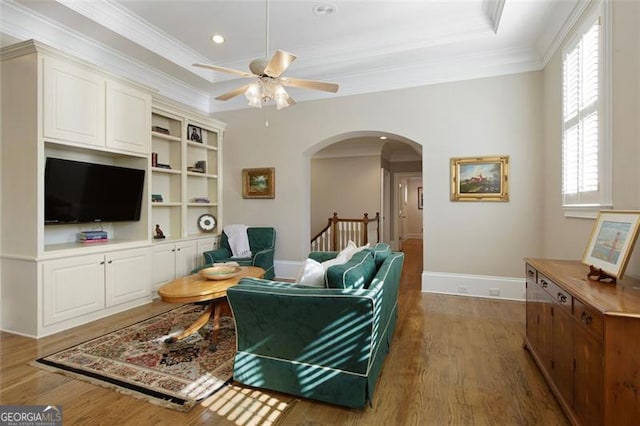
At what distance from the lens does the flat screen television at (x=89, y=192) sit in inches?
132

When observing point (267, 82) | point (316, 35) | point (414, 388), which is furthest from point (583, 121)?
point (316, 35)

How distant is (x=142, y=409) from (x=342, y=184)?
7382 millimetres

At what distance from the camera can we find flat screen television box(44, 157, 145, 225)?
11.0 ft

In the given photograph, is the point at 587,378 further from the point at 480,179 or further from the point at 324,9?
the point at 324,9

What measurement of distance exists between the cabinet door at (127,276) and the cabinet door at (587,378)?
4.33m

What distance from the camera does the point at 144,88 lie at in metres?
4.12

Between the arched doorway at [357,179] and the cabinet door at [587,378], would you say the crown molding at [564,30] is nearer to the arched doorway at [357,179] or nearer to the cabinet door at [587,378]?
the cabinet door at [587,378]

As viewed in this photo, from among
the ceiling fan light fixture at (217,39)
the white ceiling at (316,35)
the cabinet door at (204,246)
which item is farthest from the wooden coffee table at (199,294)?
the ceiling fan light fixture at (217,39)

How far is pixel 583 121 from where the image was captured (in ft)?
9.53

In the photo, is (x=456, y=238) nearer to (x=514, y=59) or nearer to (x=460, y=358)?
(x=460, y=358)

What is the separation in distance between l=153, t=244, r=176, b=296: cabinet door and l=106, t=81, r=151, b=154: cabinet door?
1.38 metres

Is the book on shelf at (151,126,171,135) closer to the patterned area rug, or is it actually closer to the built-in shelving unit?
the built-in shelving unit

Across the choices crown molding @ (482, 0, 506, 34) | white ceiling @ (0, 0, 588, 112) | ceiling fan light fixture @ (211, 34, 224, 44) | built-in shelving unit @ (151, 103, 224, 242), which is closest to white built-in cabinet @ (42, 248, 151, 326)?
built-in shelving unit @ (151, 103, 224, 242)

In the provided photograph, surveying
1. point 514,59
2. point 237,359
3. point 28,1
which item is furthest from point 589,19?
point 28,1
